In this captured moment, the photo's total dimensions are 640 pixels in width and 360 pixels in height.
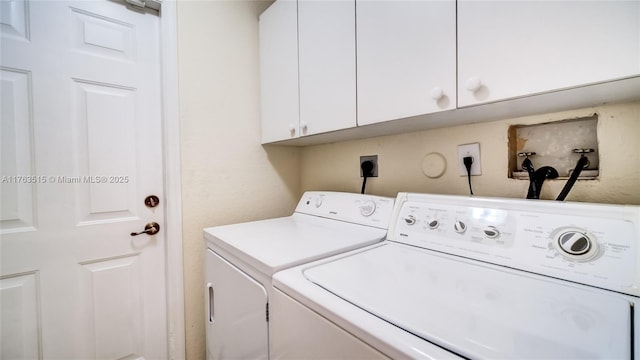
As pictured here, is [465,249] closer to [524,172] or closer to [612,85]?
[524,172]

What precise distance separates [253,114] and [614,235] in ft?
5.05

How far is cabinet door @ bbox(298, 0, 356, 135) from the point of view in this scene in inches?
39.2

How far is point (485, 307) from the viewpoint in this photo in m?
0.50

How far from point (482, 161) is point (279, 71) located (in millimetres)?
1068

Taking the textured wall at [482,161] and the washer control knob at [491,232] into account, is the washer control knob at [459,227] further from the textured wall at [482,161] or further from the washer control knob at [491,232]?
the textured wall at [482,161]

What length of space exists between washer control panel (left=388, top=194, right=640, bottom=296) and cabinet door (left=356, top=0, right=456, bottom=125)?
1.16 feet

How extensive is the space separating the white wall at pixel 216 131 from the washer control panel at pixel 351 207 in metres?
0.37

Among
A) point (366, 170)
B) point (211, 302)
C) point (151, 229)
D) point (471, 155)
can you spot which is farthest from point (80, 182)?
point (471, 155)

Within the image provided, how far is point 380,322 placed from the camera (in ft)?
1.51

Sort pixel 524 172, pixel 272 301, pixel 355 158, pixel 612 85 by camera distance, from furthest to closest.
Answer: pixel 355 158 → pixel 524 172 → pixel 272 301 → pixel 612 85

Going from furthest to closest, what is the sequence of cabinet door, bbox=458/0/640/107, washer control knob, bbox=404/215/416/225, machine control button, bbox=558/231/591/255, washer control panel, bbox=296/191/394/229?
1. washer control panel, bbox=296/191/394/229
2. washer control knob, bbox=404/215/416/225
3. machine control button, bbox=558/231/591/255
4. cabinet door, bbox=458/0/640/107

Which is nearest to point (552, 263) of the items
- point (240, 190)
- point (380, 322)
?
point (380, 322)

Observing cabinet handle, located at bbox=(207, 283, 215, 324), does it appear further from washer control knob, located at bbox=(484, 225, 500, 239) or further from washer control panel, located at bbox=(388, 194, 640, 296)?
washer control knob, located at bbox=(484, 225, 500, 239)

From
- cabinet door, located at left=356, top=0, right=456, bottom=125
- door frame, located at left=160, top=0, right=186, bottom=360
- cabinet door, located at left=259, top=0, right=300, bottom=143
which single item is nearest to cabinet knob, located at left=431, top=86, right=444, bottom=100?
cabinet door, located at left=356, top=0, right=456, bottom=125
